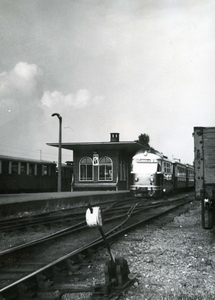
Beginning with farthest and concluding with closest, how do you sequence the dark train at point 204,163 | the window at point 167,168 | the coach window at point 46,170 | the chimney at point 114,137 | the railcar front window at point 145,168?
1. the chimney at point 114,137
2. the coach window at point 46,170
3. the window at point 167,168
4. the railcar front window at point 145,168
5. the dark train at point 204,163

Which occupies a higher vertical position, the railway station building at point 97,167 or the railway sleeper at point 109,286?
the railway station building at point 97,167

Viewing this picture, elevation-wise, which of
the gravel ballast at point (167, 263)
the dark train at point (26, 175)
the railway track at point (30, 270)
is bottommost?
the gravel ballast at point (167, 263)

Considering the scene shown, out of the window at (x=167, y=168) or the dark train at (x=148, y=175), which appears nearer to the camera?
the dark train at (x=148, y=175)

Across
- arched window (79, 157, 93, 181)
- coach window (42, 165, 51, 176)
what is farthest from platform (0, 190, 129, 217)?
arched window (79, 157, 93, 181)

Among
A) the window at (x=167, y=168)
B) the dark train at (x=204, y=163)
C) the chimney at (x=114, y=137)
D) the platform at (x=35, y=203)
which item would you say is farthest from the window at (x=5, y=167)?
the dark train at (x=204, y=163)

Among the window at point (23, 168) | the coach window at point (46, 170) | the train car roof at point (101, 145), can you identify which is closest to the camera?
the window at point (23, 168)

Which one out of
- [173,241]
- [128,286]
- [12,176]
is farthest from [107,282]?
[12,176]

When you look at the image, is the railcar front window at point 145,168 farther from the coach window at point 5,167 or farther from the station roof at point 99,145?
the coach window at point 5,167

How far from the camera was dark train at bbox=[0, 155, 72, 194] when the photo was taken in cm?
2097

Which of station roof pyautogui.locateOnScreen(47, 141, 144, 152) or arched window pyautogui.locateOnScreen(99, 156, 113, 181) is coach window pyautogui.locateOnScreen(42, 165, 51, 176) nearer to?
station roof pyautogui.locateOnScreen(47, 141, 144, 152)

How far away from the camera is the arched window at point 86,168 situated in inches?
1164

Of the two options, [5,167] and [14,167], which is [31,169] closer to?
[14,167]

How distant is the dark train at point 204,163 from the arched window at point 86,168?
21.9 m

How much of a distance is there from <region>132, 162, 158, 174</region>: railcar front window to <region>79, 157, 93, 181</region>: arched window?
9122 millimetres
